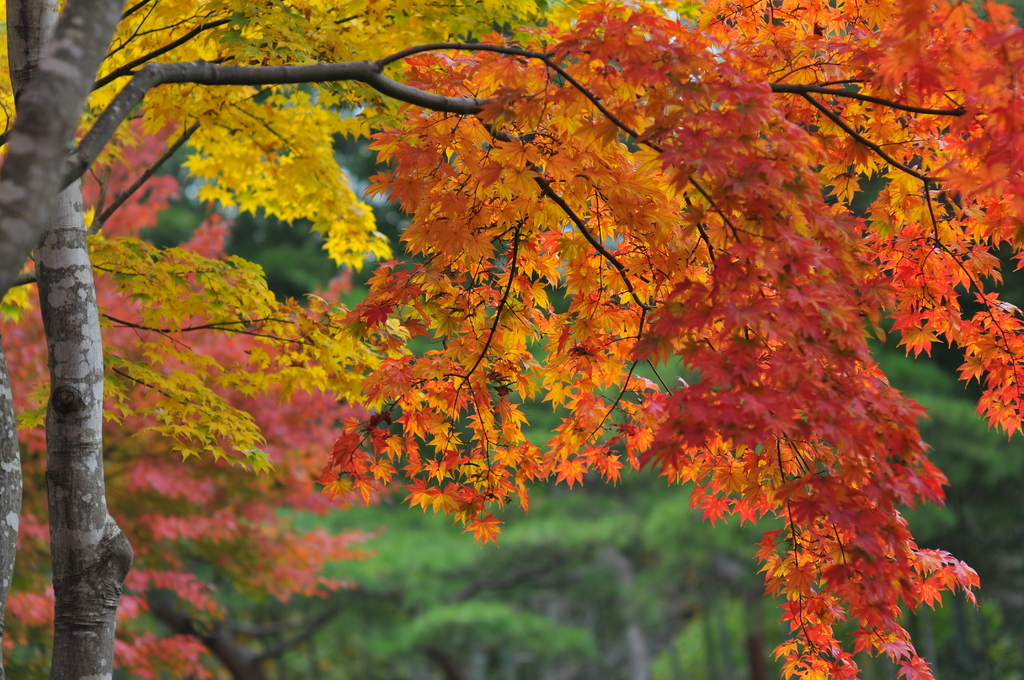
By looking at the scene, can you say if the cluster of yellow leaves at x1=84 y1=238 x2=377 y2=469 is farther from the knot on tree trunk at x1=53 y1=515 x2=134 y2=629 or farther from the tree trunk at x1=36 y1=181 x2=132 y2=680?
the knot on tree trunk at x1=53 y1=515 x2=134 y2=629

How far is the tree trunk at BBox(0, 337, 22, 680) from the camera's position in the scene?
102 inches

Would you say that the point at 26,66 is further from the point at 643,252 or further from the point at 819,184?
the point at 819,184

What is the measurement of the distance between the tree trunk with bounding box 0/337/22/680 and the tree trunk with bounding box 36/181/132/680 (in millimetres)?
140

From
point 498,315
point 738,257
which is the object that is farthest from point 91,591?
point 738,257

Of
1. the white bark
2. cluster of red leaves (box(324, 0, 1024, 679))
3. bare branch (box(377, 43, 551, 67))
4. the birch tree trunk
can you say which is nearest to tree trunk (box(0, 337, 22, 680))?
the birch tree trunk

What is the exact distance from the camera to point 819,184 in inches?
89.7

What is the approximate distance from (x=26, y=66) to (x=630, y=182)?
2.11 metres

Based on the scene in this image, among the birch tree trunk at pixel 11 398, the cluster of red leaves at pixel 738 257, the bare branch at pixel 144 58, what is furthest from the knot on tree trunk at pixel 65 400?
the bare branch at pixel 144 58

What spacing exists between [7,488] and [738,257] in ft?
7.92

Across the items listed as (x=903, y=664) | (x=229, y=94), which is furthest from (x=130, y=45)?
(x=903, y=664)

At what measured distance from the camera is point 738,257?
2076 mm

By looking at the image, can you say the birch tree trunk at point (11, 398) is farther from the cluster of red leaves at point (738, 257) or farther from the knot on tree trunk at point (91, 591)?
the cluster of red leaves at point (738, 257)

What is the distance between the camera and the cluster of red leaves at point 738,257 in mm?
2043

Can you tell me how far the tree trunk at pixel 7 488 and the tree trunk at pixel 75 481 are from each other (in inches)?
5.5
